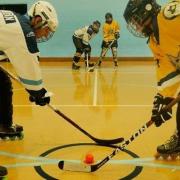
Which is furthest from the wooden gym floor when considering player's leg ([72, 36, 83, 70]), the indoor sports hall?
player's leg ([72, 36, 83, 70])

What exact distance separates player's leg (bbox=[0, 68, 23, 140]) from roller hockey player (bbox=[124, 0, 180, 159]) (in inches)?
57.2

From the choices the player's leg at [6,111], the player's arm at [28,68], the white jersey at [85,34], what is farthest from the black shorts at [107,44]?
the player's arm at [28,68]

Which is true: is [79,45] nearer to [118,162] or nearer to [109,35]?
[109,35]

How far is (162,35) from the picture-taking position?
2.76 metres

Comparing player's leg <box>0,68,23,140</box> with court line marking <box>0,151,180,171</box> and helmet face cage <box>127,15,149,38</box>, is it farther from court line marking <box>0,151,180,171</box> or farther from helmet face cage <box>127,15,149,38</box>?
helmet face cage <box>127,15,149,38</box>

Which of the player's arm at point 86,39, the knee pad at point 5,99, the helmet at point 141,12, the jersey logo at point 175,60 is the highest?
the helmet at point 141,12

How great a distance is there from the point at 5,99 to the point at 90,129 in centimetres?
95

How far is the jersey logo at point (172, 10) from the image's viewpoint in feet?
8.92

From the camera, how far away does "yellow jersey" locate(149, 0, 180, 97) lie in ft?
8.93

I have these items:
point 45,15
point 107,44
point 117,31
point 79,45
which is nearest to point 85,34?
point 79,45

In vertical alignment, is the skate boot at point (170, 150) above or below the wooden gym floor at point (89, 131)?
above

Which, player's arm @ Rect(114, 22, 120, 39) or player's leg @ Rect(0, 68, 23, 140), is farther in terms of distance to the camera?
player's arm @ Rect(114, 22, 120, 39)

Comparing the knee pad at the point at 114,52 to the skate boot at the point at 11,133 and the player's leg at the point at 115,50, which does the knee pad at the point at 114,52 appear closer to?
the player's leg at the point at 115,50

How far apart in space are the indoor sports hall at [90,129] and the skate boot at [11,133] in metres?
0.04
